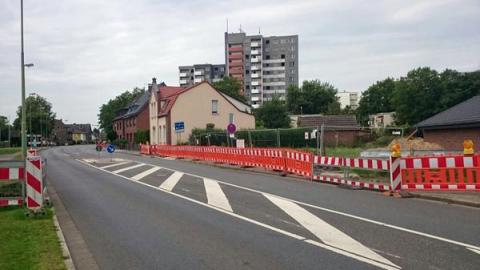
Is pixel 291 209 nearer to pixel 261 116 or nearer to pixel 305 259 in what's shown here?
pixel 305 259

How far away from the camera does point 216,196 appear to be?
14.9 metres

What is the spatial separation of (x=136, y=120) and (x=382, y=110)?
56.5 metres

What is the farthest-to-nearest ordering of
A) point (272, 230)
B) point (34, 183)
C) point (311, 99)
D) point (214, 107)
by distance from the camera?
point (311, 99), point (214, 107), point (34, 183), point (272, 230)

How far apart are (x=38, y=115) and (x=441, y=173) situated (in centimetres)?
12810

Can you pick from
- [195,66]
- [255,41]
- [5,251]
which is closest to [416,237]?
[5,251]

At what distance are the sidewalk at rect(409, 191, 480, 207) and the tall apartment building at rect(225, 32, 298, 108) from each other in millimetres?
142835

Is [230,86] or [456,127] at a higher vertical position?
[230,86]

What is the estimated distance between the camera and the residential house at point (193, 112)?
2509 inches

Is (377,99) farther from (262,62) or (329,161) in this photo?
(329,161)

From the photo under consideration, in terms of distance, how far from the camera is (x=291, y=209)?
39.8 feet

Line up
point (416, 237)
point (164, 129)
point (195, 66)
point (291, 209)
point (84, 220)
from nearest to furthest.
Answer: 1. point (416, 237)
2. point (84, 220)
3. point (291, 209)
4. point (164, 129)
5. point (195, 66)

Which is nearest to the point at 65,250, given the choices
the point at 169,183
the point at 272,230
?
the point at 272,230

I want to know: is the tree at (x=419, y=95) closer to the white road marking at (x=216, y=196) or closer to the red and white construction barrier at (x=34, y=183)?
the white road marking at (x=216, y=196)

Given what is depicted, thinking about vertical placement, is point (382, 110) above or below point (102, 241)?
above
